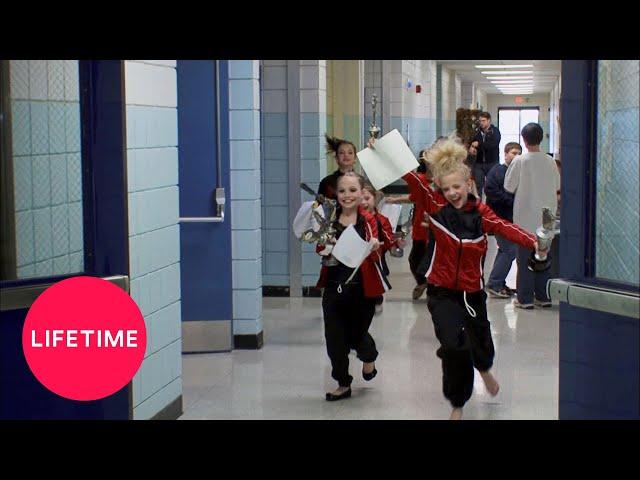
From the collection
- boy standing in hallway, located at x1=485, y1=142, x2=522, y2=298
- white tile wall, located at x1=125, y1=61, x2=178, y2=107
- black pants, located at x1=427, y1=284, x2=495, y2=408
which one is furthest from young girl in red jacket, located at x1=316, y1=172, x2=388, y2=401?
boy standing in hallway, located at x1=485, y1=142, x2=522, y2=298

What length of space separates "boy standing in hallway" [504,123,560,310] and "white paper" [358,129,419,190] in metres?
3.44

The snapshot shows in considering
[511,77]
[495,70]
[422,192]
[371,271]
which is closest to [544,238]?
[371,271]

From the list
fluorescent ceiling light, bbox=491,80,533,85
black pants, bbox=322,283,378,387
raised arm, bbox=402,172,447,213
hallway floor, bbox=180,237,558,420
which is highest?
fluorescent ceiling light, bbox=491,80,533,85

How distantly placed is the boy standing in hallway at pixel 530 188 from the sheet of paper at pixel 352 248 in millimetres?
3339

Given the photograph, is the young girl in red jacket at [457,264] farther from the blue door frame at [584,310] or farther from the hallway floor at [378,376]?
the blue door frame at [584,310]

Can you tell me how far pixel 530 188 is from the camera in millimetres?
9055

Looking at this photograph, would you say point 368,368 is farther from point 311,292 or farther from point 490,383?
point 311,292

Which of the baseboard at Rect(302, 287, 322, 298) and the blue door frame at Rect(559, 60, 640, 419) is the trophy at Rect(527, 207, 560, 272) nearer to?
the blue door frame at Rect(559, 60, 640, 419)

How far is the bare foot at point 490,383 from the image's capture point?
581 centimetres

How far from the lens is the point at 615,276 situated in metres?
3.97

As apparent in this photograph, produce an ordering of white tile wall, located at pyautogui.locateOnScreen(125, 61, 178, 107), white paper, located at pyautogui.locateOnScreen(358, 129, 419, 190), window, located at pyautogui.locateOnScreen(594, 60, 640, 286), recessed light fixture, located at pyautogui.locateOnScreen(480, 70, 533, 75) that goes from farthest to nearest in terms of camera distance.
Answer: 1. recessed light fixture, located at pyautogui.locateOnScreen(480, 70, 533, 75)
2. white paper, located at pyautogui.locateOnScreen(358, 129, 419, 190)
3. white tile wall, located at pyautogui.locateOnScreen(125, 61, 178, 107)
4. window, located at pyautogui.locateOnScreen(594, 60, 640, 286)

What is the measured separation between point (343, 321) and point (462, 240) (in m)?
0.97

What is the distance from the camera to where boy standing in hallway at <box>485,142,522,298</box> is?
973 cm
